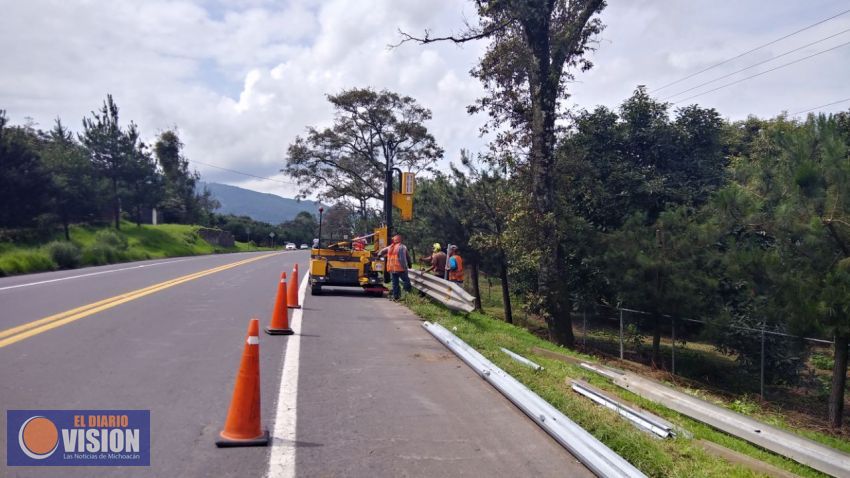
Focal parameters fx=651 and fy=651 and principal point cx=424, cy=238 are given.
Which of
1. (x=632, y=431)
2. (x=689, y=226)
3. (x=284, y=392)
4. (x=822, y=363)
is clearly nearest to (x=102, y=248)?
(x=689, y=226)

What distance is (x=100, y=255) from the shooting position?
1364 inches

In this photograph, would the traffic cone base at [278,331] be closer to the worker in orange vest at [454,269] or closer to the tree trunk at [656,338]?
the worker in orange vest at [454,269]

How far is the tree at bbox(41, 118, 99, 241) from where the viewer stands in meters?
39.7

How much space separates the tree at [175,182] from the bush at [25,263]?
144 ft

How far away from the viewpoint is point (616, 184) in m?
19.6

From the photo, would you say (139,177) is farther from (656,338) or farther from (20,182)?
(656,338)

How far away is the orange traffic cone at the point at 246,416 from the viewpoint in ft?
16.3

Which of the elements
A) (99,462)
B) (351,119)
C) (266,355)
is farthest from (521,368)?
(351,119)

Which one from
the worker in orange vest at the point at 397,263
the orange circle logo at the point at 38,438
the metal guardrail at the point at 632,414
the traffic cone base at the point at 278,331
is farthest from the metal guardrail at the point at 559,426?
the worker in orange vest at the point at 397,263

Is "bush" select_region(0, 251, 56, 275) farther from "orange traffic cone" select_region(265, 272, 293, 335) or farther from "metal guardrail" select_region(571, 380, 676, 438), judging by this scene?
"metal guardrail" select_region(571, 380, 676, 438)

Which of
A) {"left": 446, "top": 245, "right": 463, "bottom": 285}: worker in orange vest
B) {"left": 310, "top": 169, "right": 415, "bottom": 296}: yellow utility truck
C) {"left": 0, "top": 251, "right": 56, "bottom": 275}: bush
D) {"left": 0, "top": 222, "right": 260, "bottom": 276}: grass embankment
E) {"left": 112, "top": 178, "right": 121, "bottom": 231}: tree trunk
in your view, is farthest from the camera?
{"left": 112, "top": 178, "right": 121, "bottom": 231}: tree trunk

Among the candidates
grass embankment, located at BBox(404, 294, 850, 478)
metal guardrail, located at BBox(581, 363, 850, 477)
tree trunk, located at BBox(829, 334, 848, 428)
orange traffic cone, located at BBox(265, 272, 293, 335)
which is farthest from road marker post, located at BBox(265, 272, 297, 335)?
tree trunk, located at BBox(829, 334, 848, 428)

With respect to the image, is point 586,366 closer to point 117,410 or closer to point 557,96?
point 117,410

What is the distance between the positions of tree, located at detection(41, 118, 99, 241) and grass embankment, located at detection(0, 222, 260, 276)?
5.40ft
